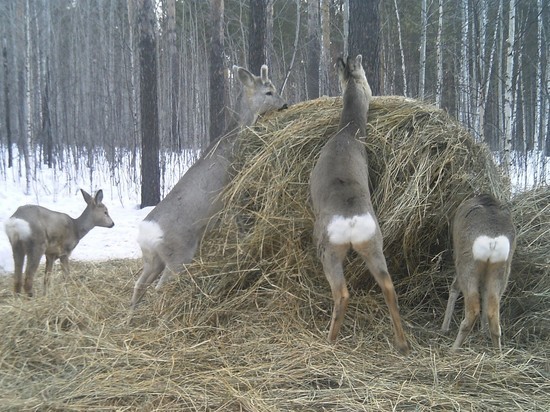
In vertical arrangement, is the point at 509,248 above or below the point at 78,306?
above

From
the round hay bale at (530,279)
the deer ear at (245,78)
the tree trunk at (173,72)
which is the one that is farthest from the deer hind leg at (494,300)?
the tree trunk at (173,72)

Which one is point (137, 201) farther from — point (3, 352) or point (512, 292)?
point (512, 292)

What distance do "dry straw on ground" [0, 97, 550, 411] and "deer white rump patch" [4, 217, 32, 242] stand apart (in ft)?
4.03

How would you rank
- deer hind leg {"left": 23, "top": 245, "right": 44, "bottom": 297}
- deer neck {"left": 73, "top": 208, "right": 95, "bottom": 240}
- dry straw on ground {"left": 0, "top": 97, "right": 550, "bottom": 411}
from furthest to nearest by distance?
deer neck {"left": 73, "top": 208, "right": 95, "bottom": 240}, deer hind leg {"left": 23, "top": 245, "right": 44, "bottom": 297}, dry straw on ground {"left": 0, "top": 97, "right": 550, "bottom": 411}

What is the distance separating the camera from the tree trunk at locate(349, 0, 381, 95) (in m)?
7.54

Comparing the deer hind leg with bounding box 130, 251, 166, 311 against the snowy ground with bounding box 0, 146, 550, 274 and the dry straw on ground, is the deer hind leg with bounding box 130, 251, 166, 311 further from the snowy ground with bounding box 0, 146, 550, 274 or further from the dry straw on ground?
the snowy ground with bounding box 0, 146, 550, 274

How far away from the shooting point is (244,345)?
13.7ft

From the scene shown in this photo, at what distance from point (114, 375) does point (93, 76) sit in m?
25.2

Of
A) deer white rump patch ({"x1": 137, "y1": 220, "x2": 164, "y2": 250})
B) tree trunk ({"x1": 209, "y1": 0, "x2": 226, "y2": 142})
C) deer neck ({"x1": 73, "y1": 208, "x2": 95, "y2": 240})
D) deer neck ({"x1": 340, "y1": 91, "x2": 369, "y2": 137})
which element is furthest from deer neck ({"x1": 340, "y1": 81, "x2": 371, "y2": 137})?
tree trunk ({"x1": 209, "y1": 0, "x2": 226, "y2": 142})

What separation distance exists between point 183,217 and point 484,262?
2814 millimetres

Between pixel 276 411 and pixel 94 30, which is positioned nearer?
pixel 276 411

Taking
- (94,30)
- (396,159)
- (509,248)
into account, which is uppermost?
(94,30)

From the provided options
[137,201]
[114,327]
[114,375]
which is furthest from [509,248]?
[137,201]

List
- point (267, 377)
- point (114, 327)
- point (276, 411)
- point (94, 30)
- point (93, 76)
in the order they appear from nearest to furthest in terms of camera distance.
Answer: point (276, 411) < point (267, 377) < point (114, 327) < point (93, 76) < point (94, 30)
